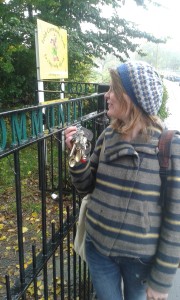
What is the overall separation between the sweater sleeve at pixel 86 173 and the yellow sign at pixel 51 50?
2811mm

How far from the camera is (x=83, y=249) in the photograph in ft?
5.34

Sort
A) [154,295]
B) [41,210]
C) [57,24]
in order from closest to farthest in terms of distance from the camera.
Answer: [154,295]
[41,210]
[57,24]

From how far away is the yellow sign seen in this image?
399cm

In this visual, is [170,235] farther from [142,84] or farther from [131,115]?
[142,84]

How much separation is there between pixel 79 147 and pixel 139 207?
38 cm

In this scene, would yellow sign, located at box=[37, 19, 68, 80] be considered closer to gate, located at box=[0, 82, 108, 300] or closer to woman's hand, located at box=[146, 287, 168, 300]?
gate, located at box=[0, 82, 108, 300]

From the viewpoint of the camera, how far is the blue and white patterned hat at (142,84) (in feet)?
4.09

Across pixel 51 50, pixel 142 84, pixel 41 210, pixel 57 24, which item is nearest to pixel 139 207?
pixel 142 84

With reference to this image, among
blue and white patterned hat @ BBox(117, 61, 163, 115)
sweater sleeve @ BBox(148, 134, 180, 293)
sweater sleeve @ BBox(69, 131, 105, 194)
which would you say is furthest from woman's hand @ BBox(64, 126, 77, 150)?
sweater sleeve @ BBox(148, 134, 180, 293)

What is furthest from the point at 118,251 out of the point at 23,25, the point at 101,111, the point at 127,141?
the point at 23,25

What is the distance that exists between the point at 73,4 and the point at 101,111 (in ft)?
17.8

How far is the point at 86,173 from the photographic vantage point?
146 centimetres

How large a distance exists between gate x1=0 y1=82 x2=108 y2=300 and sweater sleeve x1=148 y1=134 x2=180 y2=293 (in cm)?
55

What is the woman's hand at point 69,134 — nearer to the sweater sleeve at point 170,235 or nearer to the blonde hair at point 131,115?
the blonde hair at point 131,115
